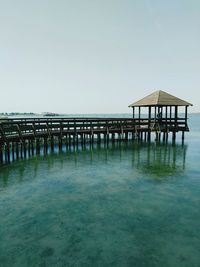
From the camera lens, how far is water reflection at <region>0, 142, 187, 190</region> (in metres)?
13.2

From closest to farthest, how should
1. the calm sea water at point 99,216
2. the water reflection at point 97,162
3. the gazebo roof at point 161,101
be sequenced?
the calm sea water at point 99,216, the water reflection at point 97,162, the gazebo roof at point 161,101

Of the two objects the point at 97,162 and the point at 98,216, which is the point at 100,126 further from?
the point at 98,216

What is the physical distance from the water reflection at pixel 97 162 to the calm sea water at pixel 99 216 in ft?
0.43

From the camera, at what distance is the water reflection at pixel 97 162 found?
13.2 meters

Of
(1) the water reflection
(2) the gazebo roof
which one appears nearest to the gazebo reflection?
(1) the water reflection

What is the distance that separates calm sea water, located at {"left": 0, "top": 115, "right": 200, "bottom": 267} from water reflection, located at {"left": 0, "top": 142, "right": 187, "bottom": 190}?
132mm

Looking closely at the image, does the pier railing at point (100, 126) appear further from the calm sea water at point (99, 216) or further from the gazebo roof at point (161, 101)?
the calm sea water at point (99, 216)

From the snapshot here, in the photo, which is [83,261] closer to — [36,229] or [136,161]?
[36,229]

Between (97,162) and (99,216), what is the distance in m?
8.88

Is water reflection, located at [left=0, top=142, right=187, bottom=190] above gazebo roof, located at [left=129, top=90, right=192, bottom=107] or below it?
below

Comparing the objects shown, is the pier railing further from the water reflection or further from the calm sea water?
the calm sea water

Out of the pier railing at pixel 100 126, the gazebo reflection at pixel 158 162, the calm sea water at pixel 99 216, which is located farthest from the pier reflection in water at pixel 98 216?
the pier railing at pixel 100 126

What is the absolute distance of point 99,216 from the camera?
25.6 ft

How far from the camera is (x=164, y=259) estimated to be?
540 centimetres
